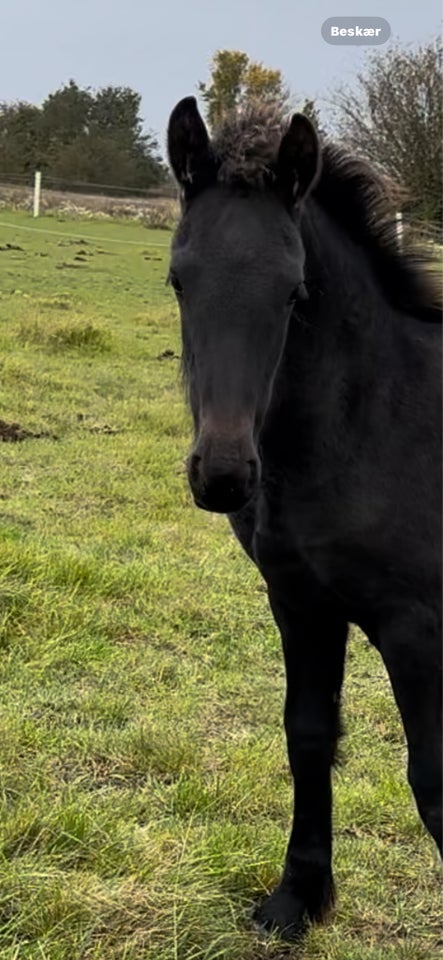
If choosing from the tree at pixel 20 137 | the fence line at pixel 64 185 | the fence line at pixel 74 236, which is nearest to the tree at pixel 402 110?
the fence line at pixel 74 236

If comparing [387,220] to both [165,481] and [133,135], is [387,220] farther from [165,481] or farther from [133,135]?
[133,135]

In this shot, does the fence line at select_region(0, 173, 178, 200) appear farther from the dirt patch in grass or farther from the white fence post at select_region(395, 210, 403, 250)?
the white fence post at select_region(395, 210, 403, 250)

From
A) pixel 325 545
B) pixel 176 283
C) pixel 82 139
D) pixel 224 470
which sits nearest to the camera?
pixel 224 470

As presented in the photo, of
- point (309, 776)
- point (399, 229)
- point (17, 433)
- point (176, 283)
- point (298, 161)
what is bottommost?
point (17, 433)

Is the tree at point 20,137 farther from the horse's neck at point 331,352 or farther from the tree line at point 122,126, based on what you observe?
the horse's neck at point 331,352

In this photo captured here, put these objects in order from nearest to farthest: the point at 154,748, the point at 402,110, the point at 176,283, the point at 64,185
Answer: the point at 176,283 → the point at 154,748 → the point at 402,110 → the point at 64,185

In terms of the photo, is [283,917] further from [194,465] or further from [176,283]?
[176,283]

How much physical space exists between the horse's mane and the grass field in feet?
5.06

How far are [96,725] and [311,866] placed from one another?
42.5 inches

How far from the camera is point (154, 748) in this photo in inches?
123

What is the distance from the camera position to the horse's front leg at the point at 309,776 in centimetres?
243

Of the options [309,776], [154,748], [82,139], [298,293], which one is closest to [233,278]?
[298,293]

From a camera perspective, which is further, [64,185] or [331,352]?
[64,185]

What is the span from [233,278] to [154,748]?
6.15 feet
